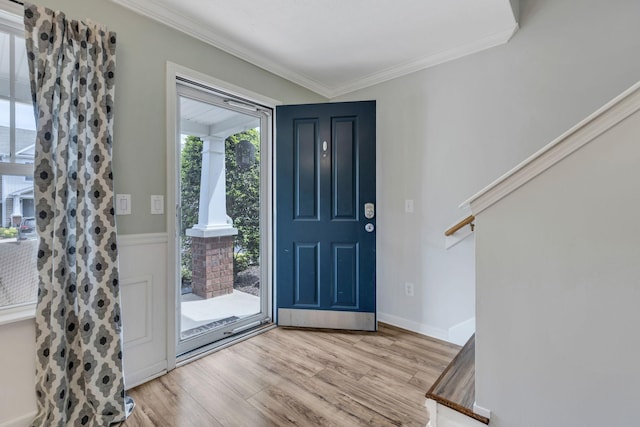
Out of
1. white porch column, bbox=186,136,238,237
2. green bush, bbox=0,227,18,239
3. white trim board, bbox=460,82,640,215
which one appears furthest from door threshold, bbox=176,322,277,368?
white trim board, bbox=460,82,640,215

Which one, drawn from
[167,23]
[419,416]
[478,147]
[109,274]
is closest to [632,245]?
[419,416]

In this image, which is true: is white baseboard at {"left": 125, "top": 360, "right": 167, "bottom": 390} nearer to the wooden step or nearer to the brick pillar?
the brick pillar

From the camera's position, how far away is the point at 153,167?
1908mm

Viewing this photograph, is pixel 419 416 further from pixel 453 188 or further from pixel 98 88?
pixel 98 88

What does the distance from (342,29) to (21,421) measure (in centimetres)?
299

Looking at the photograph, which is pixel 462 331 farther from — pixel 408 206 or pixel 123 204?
pixel 123 204

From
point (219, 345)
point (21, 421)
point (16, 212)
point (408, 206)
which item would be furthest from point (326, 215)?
point (21, 421)

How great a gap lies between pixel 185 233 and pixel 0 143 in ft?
3.66

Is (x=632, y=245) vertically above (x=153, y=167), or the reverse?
(x=153, y=167)

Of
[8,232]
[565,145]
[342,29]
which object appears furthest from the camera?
[342,29]

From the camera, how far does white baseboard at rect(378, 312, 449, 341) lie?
2471 mm

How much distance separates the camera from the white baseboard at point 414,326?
247 centimetres

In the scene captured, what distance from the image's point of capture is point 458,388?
52.0 inches

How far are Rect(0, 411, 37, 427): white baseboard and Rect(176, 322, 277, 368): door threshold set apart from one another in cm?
74
